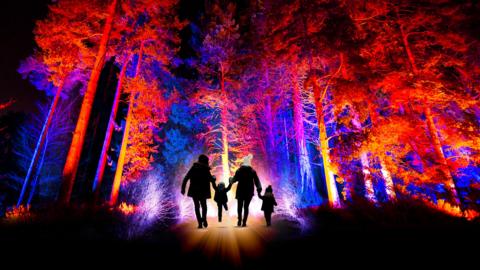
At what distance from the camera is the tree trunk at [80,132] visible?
8836 millimetres

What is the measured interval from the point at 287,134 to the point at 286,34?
34.9 ft

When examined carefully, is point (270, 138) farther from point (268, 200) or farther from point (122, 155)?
point (268, 200)

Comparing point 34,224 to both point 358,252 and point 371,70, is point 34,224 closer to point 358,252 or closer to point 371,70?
point 358,252

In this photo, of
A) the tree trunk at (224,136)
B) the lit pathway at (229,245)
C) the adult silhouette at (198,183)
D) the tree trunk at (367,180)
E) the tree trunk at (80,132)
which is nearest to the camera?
the lit pathway at (229,245)

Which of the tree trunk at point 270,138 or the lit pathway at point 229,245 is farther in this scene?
the tree trunk at point 270,138

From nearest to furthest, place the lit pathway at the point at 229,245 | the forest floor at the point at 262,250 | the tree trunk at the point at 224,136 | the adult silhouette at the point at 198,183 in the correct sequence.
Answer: the forest floor at the point at 262,250 → the lit pathway at the point at 229,245 → the adult silhouette at the point at 198,183 → the tree trunk at the point at 224,136

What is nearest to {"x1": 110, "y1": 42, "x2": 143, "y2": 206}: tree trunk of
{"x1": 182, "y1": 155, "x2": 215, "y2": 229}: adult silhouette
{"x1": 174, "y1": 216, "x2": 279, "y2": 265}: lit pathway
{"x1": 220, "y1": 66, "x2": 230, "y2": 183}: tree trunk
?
{"x1": 220, "y1": 66, "x2": 230, "y2": 183}: tree trunk

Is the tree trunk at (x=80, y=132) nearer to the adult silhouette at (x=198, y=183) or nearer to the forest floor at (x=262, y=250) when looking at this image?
the forest floor at (x=262, y=250)

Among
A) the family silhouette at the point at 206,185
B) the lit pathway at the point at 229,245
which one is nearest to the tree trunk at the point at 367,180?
the family silhouette at the point at 206,185

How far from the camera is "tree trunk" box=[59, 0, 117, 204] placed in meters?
8.84

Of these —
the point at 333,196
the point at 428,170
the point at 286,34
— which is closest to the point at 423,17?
the point at 286,34

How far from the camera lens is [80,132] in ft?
30.6

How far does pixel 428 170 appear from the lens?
9555mm

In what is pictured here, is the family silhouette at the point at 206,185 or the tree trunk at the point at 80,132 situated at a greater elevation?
the tree trunk at the point at 80,132
